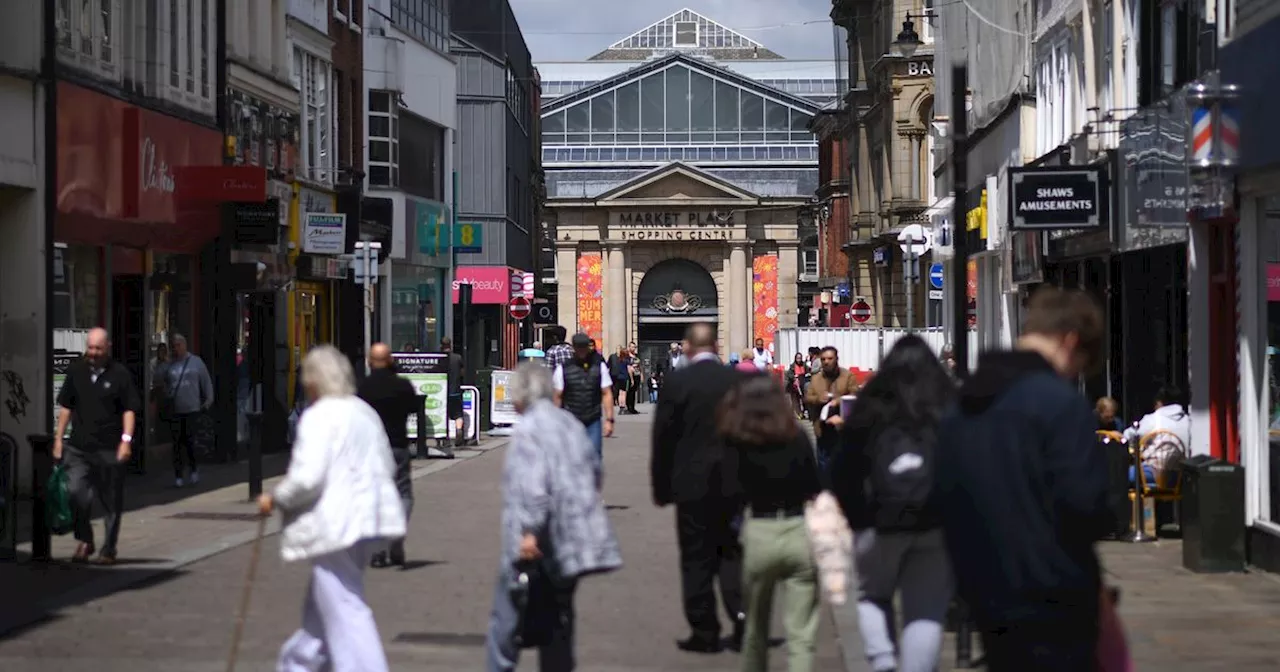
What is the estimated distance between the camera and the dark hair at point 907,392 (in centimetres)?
858

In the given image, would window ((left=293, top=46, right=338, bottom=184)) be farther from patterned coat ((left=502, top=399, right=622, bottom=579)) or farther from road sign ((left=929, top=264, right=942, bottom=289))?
patterned coat ((left=502, top=399, right=622, bottom=579))

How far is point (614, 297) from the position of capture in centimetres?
11081

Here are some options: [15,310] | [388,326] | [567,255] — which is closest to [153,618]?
[15,310]

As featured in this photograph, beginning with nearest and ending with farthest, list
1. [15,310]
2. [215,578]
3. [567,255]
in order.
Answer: [215,578]
[15,310]
[567,255]

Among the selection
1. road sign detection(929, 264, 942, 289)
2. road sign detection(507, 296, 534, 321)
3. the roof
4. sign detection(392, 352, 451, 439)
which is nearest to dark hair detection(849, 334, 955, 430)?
sign detection(392, 352, 451, 439)

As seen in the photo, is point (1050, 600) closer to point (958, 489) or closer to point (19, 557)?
A: point (958, 489)

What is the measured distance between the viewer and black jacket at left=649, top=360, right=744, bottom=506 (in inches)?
438

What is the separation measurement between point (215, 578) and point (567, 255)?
98.1m

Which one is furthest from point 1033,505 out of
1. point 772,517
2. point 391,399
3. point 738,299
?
point 738,299

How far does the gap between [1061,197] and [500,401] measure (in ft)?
60.2

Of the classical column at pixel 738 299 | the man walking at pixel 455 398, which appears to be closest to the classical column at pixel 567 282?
the classical column at pixel 738 299

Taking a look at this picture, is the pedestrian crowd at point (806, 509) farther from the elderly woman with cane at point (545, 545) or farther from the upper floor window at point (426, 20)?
the upper floor window at point (426, 20)

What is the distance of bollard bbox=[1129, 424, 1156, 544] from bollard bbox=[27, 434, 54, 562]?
8808mm

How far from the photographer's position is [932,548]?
8.50 m
